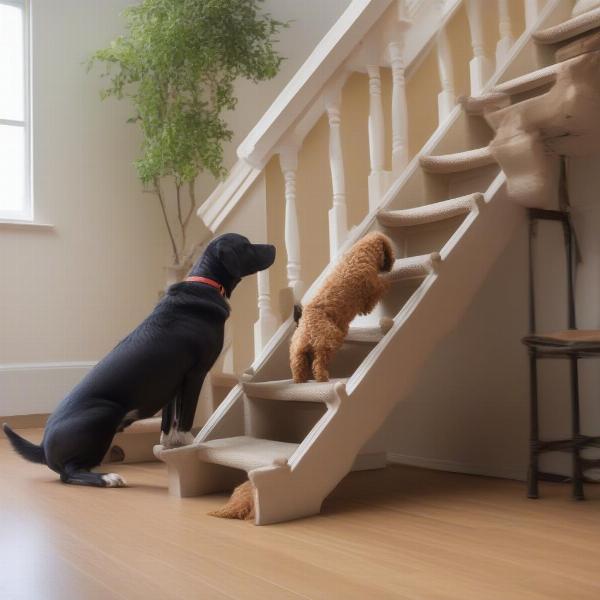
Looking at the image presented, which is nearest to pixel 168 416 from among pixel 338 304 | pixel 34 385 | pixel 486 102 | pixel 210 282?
pixel 210 282

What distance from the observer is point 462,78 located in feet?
13.7

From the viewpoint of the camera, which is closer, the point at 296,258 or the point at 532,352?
the point at 532,352

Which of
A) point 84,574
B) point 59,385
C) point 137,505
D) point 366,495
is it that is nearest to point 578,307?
point 366,495

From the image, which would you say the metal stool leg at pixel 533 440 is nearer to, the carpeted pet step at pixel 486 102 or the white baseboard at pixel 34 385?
the carpeted pet step at pixel 486 102

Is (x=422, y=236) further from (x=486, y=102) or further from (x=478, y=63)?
(x=478, y=63)

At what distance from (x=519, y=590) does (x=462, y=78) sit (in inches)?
128

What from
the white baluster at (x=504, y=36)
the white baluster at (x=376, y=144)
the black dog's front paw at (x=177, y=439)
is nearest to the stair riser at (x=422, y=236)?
the white baluster at (x=376, y=144)

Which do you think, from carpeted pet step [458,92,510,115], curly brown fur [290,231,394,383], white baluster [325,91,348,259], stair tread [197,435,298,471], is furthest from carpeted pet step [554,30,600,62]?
stair tread [197,435,298,471]

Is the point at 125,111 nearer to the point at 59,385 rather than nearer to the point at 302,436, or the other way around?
the point at 59,385

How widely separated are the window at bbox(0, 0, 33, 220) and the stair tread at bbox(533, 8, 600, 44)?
10.2ft

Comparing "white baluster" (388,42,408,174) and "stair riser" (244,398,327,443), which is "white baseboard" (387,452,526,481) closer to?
"stair riser" (244,398,327,443)

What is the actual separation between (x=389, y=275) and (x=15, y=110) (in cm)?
316

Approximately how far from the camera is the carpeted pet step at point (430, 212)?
2.49 metres

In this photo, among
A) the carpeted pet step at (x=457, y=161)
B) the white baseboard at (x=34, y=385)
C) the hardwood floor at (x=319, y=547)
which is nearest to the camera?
the hardwood floor at (x=319, y=547)
